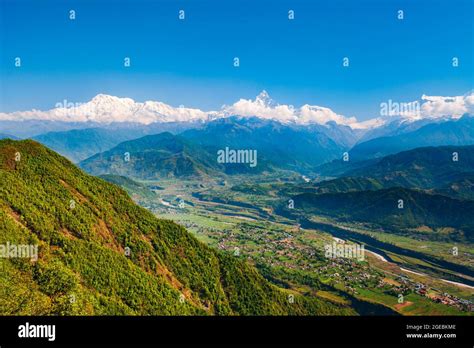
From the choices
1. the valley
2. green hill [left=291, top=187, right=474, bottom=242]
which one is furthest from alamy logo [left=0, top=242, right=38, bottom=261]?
green hill [left=291, top=187, right=474, bottom=242]

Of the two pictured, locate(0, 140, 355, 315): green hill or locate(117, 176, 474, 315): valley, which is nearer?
locate(0, 140, 355, 315): green hill

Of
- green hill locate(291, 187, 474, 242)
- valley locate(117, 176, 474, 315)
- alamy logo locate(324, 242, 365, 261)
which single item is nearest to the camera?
valley locate(117, 176, 474, 315)

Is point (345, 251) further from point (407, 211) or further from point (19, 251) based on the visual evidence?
point (19, 251)
